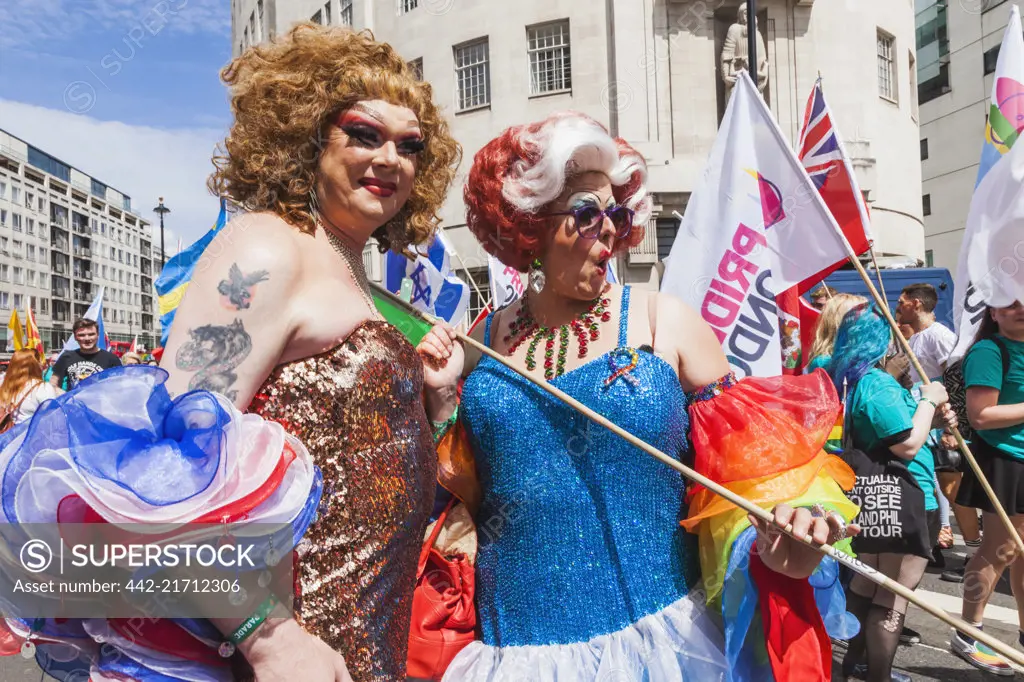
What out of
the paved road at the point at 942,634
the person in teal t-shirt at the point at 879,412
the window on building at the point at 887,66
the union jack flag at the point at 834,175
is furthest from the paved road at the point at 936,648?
the window on building at the point at 887,66

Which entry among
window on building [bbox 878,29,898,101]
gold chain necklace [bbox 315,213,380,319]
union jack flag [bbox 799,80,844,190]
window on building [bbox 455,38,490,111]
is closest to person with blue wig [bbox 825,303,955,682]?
union jack flag [bbox 799,80,844,190]

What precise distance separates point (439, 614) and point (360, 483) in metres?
0.70

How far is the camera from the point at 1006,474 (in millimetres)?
3953

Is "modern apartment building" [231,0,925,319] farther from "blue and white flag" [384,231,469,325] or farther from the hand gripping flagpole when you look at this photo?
the hand gripping flagpole

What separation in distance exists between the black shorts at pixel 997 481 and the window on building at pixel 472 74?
16.3 m

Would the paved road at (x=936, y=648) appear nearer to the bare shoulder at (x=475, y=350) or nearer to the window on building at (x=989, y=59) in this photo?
the bare shoulder at (x=475, y=350)

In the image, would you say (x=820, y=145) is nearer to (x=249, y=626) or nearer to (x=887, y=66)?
(x=249, y=626)

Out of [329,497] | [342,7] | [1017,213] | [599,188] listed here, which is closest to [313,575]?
[329,497]

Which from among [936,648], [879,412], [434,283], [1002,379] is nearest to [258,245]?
[879,412]

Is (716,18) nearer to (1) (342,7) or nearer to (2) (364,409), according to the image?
(1) (342,7)

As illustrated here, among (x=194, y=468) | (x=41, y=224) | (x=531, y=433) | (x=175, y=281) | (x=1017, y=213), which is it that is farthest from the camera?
(x=41, y=224)

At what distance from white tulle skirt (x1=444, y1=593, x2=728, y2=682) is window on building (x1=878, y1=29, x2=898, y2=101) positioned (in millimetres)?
20877

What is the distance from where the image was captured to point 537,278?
7.54 feet

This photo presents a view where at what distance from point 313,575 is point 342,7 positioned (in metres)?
22.9
